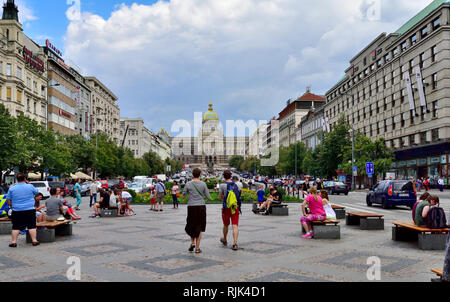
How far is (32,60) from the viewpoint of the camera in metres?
56.0

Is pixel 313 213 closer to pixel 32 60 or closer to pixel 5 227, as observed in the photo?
pixel 5 227

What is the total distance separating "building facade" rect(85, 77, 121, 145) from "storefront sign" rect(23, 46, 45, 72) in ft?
72.5

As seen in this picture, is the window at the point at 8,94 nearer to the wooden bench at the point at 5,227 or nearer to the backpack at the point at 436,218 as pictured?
the wooden bench at the point at 5,227

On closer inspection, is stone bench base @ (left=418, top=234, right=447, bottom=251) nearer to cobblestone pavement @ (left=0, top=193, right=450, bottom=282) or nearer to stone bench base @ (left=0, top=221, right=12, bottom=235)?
cobblestone pavement @ (left=0, top=193, right=450, bottom=282)

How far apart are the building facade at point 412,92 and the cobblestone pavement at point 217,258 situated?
114 ft

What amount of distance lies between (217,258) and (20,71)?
5144 centimetres

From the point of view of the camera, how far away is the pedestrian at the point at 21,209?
10.3 metres

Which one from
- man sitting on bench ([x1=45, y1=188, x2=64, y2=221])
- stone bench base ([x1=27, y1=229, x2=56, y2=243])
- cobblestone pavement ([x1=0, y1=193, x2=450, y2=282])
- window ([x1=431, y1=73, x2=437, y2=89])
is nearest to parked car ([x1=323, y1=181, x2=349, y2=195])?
window ([x1=431, y1=73, x2=437, y2=89])

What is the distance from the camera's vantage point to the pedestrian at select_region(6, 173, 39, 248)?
33.9ft

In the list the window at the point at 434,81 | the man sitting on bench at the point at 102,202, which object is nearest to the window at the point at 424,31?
the window at the point at 434,81

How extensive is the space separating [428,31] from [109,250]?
146 ft

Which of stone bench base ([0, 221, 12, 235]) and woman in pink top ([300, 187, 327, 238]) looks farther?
Answer: stone bench base ([0, 221, 12, 235])

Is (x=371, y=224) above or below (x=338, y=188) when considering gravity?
below

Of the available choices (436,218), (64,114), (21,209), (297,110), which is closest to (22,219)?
(21,209)
